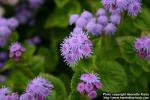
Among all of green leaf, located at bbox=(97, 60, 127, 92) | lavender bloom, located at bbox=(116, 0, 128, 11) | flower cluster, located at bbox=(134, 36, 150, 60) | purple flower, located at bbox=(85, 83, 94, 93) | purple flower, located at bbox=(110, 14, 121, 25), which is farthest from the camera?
purple flower, located at bbox=(110, 14, 121, 25)

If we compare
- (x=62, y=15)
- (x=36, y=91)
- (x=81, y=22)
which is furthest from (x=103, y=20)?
(x=62, y=15)

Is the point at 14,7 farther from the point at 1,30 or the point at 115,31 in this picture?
the point at 115,31

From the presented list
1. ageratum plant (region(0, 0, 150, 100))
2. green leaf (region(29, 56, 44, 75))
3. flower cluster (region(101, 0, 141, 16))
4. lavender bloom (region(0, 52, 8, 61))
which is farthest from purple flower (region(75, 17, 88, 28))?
lavender bloom (region(0, 52, 8, 61))

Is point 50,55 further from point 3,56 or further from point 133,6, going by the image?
point 133,6

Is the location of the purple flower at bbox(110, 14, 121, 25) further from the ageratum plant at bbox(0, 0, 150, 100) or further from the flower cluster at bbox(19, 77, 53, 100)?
the flower cluster at bbox(19, 77, 53, 100)

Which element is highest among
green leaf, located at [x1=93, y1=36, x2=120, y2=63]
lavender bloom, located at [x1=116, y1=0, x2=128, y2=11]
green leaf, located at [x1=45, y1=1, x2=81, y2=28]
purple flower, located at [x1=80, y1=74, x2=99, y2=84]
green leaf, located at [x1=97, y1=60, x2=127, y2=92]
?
green leaf, located at [x1=45, y1=1, x2=81, y2=28]

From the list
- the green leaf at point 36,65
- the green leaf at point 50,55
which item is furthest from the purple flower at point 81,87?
the green leaf at point 50,55
